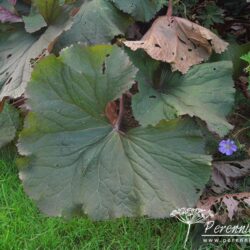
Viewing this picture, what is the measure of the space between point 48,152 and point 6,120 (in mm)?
657

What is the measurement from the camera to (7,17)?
2693 mm

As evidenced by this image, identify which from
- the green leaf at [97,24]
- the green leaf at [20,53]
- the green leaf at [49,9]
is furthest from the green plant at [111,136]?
the green leaf at [49,9]

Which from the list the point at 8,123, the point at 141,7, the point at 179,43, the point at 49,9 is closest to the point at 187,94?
the point at 179,43

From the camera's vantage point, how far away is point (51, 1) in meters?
2.51

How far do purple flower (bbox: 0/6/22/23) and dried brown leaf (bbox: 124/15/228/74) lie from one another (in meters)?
0.74

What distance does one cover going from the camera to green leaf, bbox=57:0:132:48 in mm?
2502

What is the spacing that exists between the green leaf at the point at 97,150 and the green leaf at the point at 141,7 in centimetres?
45

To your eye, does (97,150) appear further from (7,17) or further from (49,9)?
(7,17)

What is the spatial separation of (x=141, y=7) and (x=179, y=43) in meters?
0.31

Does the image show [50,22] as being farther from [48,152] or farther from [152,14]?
[48,152]

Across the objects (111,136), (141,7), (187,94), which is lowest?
(187,94)

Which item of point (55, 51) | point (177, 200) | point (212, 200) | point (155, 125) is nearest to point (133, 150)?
point (155, 125)

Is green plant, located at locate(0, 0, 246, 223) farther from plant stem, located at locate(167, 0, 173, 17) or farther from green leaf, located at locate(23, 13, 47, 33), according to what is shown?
green leaf, located at locate(23, 13, 47, 33)

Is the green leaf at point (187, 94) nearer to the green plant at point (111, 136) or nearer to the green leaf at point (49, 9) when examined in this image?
the green plant at point (111, 136)
